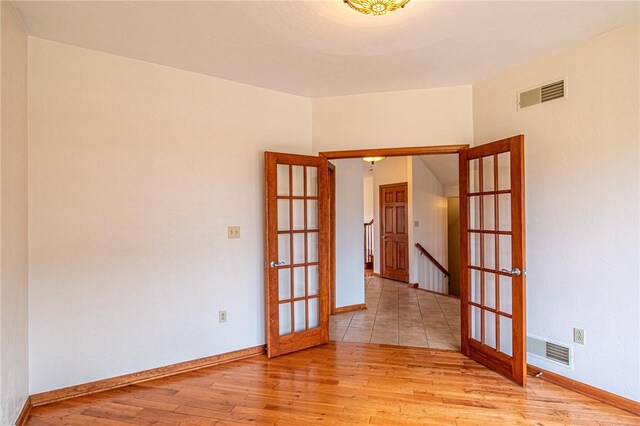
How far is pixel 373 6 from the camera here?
1952mm

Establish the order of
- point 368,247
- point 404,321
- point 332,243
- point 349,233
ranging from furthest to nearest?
point 368,247
point 349,233
point 332,243
point 404,321

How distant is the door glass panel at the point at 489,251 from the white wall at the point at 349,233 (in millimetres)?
2254

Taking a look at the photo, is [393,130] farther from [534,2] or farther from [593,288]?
[593,288]

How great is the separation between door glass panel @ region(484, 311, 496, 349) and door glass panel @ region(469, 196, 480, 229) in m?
0.81

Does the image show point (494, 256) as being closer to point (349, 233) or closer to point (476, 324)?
point (476, 324)

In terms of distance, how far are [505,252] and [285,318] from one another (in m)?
2.17

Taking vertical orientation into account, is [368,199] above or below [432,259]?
above

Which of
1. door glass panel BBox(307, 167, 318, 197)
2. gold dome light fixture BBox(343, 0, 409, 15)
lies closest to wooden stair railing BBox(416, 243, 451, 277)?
door glass panel BBox(307, 167, 318, 197)

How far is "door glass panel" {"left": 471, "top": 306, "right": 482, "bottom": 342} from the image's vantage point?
10.7 ft

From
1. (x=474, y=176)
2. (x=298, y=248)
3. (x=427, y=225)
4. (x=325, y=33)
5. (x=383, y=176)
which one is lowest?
(x=298, y=248)

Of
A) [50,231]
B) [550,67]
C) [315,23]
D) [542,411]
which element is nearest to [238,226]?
[50,231]

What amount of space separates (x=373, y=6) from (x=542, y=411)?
2869 millimetres

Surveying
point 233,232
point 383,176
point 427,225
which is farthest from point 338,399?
point 383,176

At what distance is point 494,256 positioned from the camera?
3.06m
